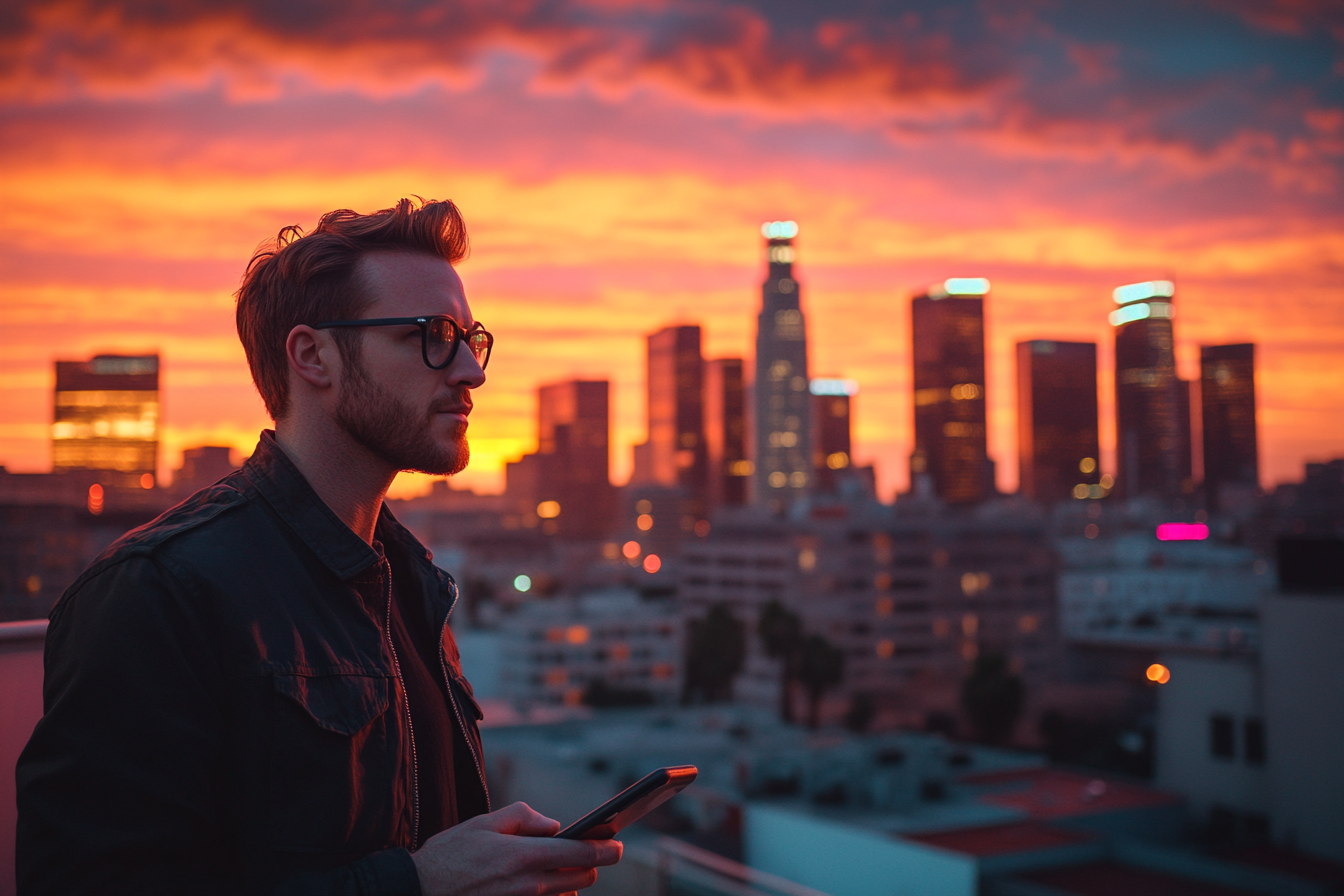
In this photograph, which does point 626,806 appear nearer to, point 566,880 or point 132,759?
point 566,880

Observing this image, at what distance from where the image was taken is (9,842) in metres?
2.23

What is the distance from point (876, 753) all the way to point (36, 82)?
3271 cm

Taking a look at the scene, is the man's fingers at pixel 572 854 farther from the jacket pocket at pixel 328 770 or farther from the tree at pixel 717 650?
the tree at pixel 717 650

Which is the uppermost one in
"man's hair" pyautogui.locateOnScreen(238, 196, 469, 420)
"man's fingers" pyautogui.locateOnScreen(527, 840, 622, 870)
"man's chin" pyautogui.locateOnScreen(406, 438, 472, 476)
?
"man's hair" pyautogui.locateOnScreen(238, 196, 469, 420)

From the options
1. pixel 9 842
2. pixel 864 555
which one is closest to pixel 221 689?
pixel 9 842

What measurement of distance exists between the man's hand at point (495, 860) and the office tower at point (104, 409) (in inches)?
1968

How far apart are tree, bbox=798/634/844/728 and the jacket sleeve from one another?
2395 inches

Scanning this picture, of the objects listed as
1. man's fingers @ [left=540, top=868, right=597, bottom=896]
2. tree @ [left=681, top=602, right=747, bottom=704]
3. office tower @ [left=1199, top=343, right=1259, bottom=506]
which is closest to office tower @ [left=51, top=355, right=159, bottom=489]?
tree @ [left=681, top=602, right=747, bottom=704]

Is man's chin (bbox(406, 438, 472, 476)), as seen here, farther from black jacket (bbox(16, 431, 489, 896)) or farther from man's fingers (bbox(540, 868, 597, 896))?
man's fingers (bbox(540, 868, 597, 896))

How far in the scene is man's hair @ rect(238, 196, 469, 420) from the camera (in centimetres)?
176

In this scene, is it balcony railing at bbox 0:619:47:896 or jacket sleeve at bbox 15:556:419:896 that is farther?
balcony railing at bbox 0:619:47:896

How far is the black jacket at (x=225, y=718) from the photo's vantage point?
128 cm

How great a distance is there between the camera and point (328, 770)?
4.96 ft

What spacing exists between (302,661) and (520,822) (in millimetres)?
432
